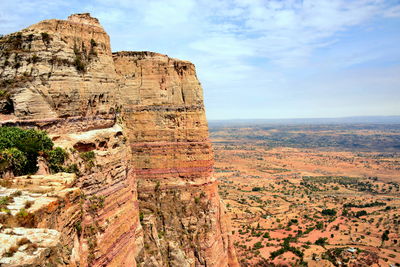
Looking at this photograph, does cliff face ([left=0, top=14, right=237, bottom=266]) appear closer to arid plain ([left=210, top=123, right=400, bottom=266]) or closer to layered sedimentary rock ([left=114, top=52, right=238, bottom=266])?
layered sedimentary rock ([left=114, top=52, right=238, bottom=266])

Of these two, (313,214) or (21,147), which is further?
(313,214)

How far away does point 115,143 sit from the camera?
14141mm

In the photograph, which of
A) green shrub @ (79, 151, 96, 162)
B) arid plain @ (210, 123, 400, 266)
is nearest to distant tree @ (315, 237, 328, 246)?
arid plain @ (210, 123, 400, 266)

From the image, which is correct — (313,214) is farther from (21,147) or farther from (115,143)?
(21,147)

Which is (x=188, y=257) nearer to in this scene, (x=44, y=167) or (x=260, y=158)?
(x=44, y=167)

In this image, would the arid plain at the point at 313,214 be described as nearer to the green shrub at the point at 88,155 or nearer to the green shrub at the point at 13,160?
the green shrub at the point at 88,155

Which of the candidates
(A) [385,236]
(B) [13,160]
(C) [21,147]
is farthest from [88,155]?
(A) [385,236]

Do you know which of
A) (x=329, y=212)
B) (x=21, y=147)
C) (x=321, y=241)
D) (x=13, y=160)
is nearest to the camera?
(x=13, y=160)

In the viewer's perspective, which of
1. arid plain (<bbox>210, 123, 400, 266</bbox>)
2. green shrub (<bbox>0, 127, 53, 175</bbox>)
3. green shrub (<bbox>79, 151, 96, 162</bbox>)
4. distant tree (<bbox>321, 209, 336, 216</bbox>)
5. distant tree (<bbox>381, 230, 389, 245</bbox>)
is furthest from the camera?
distant tree (<bbox>321, 209, 336, 216</bbox>)

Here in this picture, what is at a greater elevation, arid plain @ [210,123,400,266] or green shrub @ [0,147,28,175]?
green shrub @ [0,147,28,175]

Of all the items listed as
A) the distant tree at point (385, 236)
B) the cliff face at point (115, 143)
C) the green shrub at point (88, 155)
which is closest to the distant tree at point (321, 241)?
the distant tree at point (385, 236)

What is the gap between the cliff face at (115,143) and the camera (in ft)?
37.6

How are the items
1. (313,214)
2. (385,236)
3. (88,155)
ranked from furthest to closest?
(313,214)
(385,236)
(88,155)

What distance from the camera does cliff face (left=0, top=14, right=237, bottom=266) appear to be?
11461 mm
